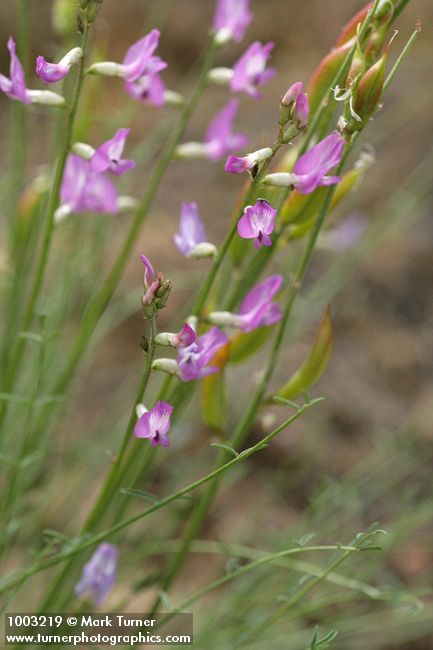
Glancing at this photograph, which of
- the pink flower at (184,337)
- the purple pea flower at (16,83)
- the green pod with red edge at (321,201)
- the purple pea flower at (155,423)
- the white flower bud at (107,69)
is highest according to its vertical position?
the white flower bud at (107,69)

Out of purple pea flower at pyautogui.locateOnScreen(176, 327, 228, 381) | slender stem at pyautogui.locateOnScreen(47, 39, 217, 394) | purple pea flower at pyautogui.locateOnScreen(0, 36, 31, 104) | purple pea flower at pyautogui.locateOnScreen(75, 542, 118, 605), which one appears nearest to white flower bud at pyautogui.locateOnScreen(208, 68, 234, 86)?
slender stem at pyautogui.locateOnScreen(47, 39, 217, 394)

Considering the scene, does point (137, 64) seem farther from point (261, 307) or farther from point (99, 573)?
point (99, 573)

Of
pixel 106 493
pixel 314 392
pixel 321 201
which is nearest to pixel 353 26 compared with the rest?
pixel 321 201

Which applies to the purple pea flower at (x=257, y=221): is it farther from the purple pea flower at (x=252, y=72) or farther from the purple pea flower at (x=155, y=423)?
the purple pea flower at (x=252, y=72)

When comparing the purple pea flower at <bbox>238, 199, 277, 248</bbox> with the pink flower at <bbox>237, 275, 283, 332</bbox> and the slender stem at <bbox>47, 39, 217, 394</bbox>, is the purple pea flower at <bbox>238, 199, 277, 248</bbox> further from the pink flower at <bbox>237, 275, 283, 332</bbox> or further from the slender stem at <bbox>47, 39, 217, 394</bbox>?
the slender stem at <bbox>47, 39, 217, 394</bbox>

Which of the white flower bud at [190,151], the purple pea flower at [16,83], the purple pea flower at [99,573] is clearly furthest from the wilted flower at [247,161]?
the purple pea flower at [99,573]

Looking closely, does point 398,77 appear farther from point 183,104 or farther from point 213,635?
point 213,635
